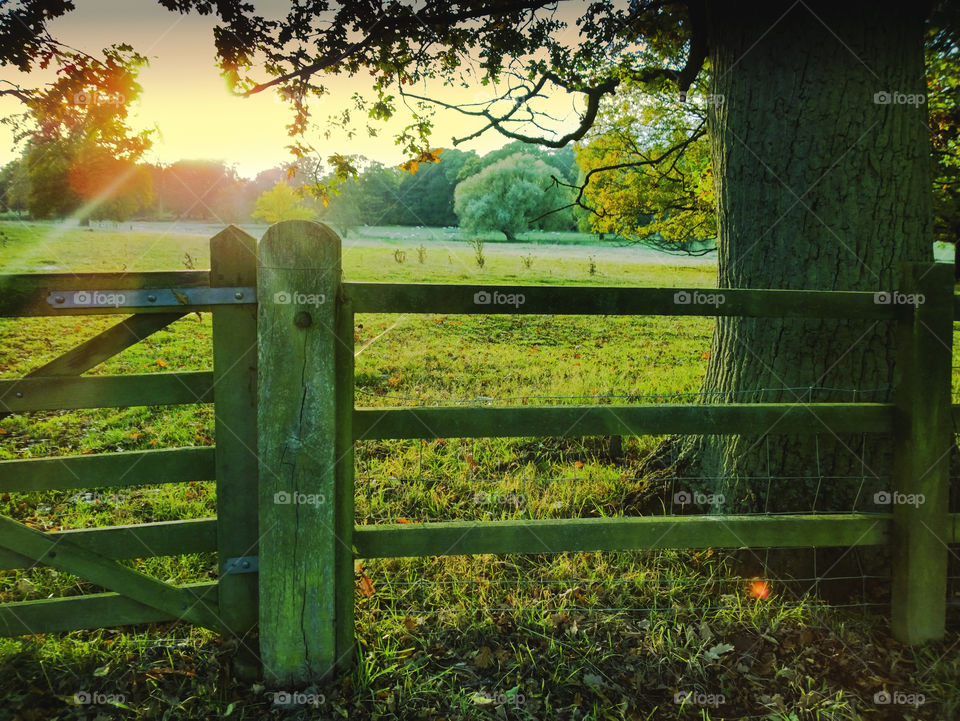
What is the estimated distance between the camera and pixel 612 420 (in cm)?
262

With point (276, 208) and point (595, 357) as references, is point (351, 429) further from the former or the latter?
point (276, 208)

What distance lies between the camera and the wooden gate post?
229cm

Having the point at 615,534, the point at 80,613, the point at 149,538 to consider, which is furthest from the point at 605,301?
the point at 80,613

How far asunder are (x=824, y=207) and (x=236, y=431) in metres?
3.24

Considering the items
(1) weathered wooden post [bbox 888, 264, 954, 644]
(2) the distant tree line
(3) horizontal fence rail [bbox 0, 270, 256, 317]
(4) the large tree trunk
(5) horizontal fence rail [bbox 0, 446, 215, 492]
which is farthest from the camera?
(2) the distant tree line

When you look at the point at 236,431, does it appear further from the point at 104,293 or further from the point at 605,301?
the point at 605,301

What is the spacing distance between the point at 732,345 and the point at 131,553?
3.38 m

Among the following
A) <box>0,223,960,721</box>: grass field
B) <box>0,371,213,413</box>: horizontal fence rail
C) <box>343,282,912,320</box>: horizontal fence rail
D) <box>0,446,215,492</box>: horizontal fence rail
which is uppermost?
<box>343,282,912,320</box>: horizontal fence rail

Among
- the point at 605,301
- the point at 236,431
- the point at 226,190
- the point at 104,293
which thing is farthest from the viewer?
the point at 226,190

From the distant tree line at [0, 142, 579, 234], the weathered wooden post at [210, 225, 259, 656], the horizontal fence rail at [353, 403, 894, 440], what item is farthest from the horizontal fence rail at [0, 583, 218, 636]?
the distant tree line at [0, 142, 579, 234]

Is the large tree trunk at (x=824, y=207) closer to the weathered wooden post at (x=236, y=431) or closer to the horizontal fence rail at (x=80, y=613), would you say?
the weathered wooden post at (x=236, y=431)

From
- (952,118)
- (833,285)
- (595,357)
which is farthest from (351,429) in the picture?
(952,118)

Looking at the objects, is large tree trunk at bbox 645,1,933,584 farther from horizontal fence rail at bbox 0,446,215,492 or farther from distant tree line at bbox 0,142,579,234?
distant tree line at bbox 0,142,579,234

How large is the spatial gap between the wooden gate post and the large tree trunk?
2379mm
